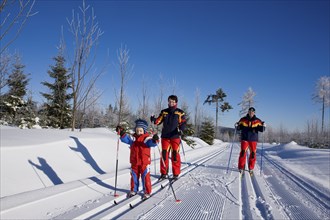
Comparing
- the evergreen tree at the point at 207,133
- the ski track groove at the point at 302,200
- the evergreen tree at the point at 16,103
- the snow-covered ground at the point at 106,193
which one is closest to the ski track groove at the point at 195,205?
the snow-covered ground at the point at 106,193

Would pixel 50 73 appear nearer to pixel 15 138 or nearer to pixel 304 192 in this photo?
pixel 15 138

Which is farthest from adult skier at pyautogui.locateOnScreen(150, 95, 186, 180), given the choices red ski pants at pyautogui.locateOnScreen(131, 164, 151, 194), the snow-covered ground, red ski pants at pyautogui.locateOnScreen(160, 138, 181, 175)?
red ski pants at pyautogui.locateOnScreen(131, 164, 151, 194)

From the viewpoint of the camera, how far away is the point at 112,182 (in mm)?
5266

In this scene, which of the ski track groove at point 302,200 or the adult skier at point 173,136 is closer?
the ski track groove at point 302,200

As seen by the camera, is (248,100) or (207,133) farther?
(248,100)

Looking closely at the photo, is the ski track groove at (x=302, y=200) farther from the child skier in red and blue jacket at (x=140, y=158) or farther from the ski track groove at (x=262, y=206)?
the child skier in red and blue jacket at (x=140, y=158)

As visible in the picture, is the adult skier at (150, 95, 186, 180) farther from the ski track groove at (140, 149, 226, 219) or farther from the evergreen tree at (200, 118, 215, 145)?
the evergreen tree at (200, 118, 215, 145)

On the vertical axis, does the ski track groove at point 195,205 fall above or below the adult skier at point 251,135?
below

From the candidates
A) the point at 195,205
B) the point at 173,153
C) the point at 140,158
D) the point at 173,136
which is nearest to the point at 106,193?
the point at 140,158

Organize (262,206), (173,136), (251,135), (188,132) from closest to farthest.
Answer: (262,206) < (173,136) < (251,135) < (188,132)

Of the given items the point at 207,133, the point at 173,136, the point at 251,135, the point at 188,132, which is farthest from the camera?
the point at 207,133

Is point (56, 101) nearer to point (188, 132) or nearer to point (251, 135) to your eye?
point (188, 132)

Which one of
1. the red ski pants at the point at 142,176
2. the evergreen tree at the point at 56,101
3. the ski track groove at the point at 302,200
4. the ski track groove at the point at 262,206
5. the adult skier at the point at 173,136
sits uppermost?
the evergreen tree at the point at 56,101

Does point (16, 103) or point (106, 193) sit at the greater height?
point (16, 103)
